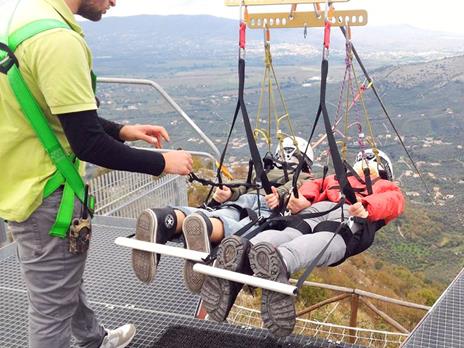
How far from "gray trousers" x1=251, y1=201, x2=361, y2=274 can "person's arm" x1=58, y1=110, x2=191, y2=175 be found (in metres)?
0.82

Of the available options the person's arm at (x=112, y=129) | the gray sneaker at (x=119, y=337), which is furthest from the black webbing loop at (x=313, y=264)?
the gray sneaker at (x=119, y=337)

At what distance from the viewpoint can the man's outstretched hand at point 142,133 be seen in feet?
7.83

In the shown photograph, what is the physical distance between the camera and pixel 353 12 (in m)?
3.15

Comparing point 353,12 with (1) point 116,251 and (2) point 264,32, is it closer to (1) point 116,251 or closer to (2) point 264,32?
(2) point 264,32

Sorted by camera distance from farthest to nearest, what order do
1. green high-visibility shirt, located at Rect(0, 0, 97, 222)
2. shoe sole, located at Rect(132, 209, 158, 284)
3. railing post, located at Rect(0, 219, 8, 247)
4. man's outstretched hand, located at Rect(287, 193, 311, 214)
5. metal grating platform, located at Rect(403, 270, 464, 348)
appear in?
1. railing post, located at Rect(0, 219, 8, 247)
2. man's outstretched hand, located at Rect(287, 193, 311, 214)
3. metal grating platform, located at Rect(403, 270, 464, 348)
4. shoe sole, located at Rect(132, 209, 158, 284)
5. green high-visibility shirt, located at Rect(0, 0, 97, 222)

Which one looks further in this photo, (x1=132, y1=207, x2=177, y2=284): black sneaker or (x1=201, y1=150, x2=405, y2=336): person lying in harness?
(x1=132, y1=207, x2=177, y2=284): black sneaker

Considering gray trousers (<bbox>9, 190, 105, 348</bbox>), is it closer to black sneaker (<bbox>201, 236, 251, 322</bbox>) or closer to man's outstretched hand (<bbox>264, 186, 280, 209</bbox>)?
black sneaker (<bbox>201, 236, 251, 322</bbox>)

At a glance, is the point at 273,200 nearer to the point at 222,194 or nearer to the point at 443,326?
the point at 222,194

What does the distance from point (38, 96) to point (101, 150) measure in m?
0.29


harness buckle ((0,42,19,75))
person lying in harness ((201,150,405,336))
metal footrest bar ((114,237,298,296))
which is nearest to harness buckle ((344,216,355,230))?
person lying in harness ((201,150,405,336))

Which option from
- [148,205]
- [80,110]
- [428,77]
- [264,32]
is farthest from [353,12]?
[428,77]

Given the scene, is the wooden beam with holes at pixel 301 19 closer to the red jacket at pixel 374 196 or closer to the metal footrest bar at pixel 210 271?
the red jacket at pixel 374 196

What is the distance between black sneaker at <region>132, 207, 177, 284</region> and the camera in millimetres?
2695

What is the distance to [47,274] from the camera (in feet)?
6.58
